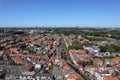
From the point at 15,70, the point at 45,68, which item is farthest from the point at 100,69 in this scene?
the point at 15,70

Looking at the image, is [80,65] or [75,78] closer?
[75,78]

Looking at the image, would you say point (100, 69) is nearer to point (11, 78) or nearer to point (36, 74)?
point (36, 74)

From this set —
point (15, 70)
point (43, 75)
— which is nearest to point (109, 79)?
point (43, 75)

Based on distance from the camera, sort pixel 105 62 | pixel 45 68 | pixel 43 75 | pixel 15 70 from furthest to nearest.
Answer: pixel 105 62
pixel 45 68
pixel 15 70
pixel 43 75

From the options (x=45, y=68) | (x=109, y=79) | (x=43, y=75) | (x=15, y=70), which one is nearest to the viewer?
(x=109, y=79)

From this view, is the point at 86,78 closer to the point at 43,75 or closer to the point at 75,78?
the point at 75,78

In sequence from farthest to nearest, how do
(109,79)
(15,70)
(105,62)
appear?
1. (105,62)
2. (15,70)
3. (109,79)

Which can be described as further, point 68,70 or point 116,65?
point 116,65

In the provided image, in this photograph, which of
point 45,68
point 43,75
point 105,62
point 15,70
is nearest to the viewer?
point 43,75
